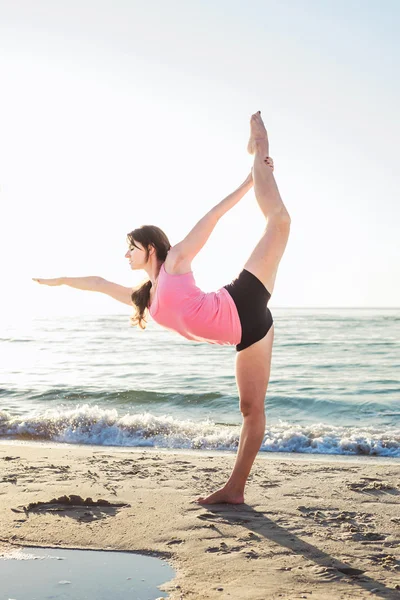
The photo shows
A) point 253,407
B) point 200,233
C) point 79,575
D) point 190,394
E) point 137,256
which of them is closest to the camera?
point 79,575

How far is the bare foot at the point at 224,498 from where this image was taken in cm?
448

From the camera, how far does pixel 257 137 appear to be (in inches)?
178

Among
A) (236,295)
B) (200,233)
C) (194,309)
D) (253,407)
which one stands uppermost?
(200,233)

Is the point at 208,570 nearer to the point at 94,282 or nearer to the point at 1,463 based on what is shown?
the point at 94,282

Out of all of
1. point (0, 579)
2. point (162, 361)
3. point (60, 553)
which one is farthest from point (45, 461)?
point (162, 361)

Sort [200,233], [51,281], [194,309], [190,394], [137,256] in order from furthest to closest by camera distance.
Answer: [190,394] → [51,281] → [137,256] → [200,233] → [194,309]

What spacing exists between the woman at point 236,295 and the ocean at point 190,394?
11.4 ft

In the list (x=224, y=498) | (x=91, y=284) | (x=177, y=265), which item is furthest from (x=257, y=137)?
(x=224, y=498)

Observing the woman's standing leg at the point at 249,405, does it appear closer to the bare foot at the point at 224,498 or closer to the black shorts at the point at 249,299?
the bare foot at the point at 224,498

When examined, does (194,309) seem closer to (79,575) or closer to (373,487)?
(79,575)

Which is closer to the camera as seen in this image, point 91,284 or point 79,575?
point 79,575

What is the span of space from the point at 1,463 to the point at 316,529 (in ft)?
10.3

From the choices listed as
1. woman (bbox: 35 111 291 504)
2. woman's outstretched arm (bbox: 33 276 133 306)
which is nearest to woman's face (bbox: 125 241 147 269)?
woman (bbox: 35 111 291 504)

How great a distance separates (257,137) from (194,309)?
137 centimetres
